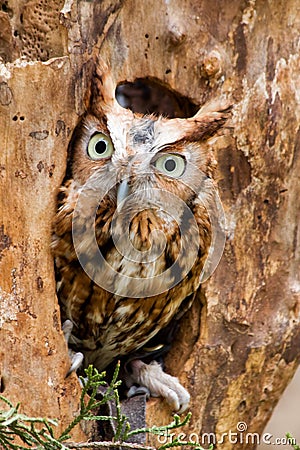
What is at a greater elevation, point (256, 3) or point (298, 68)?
point (256, 3)

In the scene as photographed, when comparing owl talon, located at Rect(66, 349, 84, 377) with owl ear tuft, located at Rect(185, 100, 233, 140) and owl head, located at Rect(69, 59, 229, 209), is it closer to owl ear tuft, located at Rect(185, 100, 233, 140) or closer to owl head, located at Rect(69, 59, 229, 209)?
owl head, located at Rect(69, 59, 229, 209)

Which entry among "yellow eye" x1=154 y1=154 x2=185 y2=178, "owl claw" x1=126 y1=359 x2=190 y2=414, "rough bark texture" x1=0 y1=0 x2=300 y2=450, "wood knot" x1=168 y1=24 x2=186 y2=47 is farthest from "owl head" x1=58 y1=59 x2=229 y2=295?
"owl claw" x1=126 y1=359 x2=190 y2=414

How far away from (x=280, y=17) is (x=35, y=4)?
1.33 metres

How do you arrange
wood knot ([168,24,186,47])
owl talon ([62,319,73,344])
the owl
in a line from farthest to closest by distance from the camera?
1. wood knot ([168,24,186,47])
2. owl talon ([62,319,73,344])
3. the owl

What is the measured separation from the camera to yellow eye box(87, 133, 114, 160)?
9.75 ft

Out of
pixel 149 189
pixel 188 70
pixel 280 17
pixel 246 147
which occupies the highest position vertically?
pixel 280 17

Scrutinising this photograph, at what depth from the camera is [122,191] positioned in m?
2.84

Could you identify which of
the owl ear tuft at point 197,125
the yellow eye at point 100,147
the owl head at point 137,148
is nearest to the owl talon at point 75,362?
the owl head at point 137,148

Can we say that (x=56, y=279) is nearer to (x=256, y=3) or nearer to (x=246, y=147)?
(x=246, y=147)

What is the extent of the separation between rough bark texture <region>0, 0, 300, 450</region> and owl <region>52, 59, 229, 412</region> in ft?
0.35

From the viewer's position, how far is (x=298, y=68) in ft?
12.3

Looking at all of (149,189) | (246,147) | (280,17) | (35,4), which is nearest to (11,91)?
(35,4)

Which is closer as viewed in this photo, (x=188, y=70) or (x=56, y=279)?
(x=56, y=279)

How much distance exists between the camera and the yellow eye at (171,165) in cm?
298
